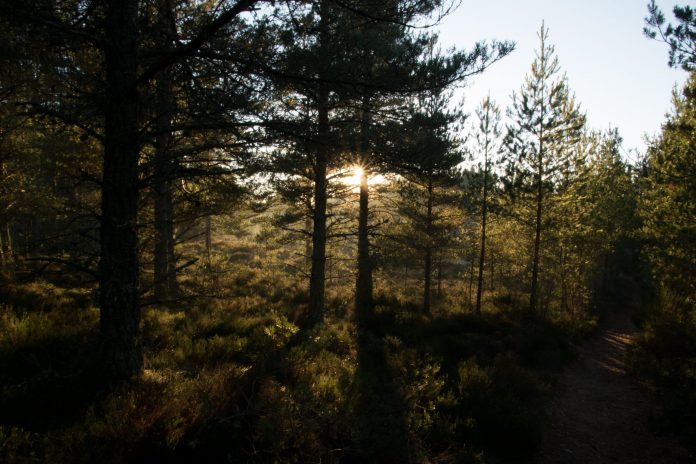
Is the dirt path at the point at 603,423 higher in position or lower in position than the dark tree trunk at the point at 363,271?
lower

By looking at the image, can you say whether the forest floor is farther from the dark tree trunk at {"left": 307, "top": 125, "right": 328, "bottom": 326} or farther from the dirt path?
the dark tree trunk at {"left": 307, "top": 125, "right": 328, "bottom": 326}

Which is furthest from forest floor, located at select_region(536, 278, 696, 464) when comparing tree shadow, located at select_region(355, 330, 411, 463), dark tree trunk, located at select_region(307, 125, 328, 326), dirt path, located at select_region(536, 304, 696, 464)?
dark tree trunk, located at select_region(307, 125, 328, 326)

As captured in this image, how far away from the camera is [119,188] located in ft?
12.9

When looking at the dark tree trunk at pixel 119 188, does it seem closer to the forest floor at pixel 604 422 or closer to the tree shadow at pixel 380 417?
the tree shadow at pixel 380 417

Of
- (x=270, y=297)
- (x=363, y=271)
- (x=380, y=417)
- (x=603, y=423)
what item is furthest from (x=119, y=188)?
(x=270, y=297)

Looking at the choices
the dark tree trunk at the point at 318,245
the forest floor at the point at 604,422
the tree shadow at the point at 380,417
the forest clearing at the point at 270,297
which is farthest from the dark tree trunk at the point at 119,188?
the forest floor at the point at 604,422

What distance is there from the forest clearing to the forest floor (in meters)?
0.06

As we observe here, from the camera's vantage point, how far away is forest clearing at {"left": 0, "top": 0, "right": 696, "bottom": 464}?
12.5 ft

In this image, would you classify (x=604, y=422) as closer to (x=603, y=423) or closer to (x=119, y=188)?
(x=603, y=423)

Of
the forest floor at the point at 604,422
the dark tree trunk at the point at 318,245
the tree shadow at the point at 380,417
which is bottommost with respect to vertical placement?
the forest floor at the point at 604,422

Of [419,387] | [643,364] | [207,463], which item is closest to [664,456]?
[419,387]

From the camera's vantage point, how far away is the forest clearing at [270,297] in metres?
3.81

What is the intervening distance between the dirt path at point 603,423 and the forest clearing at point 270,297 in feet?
0.21

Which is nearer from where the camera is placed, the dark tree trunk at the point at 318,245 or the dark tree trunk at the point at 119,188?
the dark tree trunk at the point at 119,188
